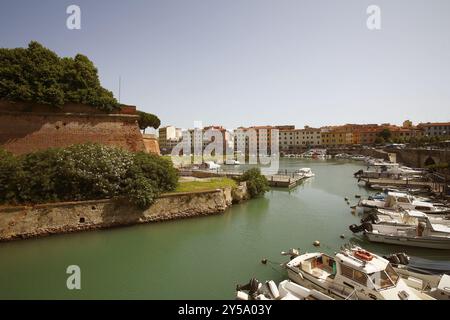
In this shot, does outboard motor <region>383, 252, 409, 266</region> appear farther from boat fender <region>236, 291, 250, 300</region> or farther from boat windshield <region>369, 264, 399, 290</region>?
boat fender <region>236, 291, 250, 300</region>

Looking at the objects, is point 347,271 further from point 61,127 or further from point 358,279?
point 61,127

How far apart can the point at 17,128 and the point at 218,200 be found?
17.5 metres

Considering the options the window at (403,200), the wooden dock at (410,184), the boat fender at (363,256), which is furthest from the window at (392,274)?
the wooden dock at (410,184)

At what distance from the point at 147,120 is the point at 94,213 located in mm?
36664

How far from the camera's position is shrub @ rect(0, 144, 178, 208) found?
17.5 metres

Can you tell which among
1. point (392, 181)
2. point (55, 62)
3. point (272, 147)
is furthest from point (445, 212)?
point (272, 147)

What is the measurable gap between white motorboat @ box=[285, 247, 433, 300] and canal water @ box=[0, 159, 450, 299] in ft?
5.68

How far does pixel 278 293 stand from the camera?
1018 cm

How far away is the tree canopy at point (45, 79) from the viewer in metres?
22.7

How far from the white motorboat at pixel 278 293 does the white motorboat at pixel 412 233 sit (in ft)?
28.7

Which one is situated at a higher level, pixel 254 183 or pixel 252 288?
pixel 254 183

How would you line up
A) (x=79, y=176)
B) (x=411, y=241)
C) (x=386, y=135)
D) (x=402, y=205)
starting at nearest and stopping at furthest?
(x=411, y=241) → (x=79, y=176) → (x=402, y=205) → (x=386, y=135)

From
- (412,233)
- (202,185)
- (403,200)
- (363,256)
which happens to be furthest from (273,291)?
(403,200)

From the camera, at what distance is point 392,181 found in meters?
35.7
